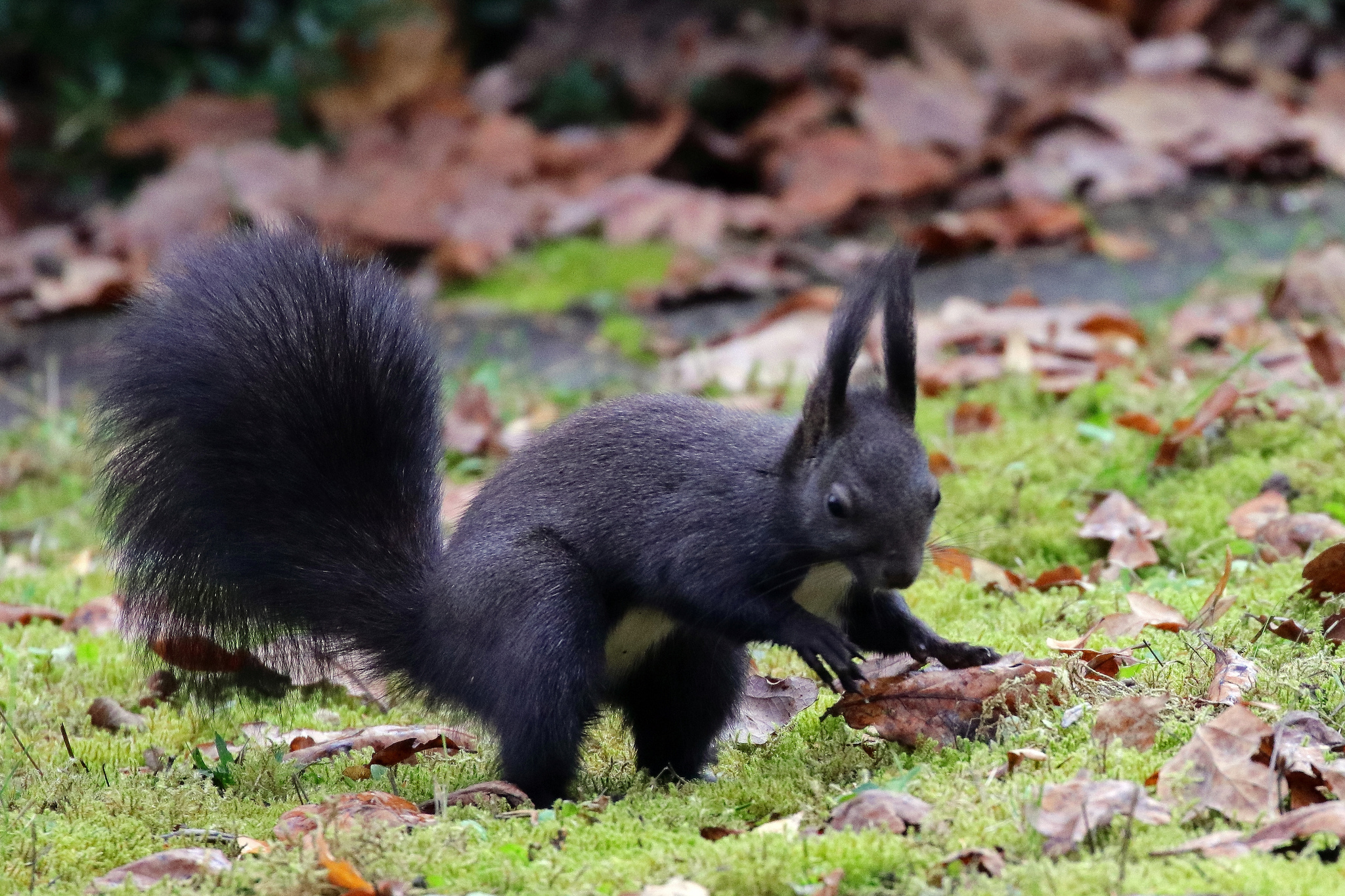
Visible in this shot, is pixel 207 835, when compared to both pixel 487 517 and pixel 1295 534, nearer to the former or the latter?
pixel 487 517

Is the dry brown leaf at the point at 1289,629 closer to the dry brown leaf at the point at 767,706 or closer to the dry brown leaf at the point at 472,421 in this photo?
the dry brown leaf at the point at 767,706

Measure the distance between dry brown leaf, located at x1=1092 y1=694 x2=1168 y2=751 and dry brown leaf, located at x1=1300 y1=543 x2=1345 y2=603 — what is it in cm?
70

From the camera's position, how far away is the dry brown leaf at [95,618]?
3975mm

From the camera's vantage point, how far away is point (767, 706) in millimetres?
3254

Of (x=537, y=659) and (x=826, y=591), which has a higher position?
(x=537, y=659)

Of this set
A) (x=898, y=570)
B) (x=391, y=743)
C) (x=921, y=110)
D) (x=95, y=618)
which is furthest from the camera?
(x=921, y=110)

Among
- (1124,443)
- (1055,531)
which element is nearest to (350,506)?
(1055,531)

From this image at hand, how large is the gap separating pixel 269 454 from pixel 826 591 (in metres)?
1.14

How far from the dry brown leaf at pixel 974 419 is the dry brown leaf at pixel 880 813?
249 centimetres

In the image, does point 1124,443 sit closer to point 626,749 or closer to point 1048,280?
point 626,749

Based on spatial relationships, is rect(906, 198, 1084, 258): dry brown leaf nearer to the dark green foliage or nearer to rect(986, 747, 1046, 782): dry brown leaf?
the dark green foliage

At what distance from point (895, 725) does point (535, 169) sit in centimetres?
571

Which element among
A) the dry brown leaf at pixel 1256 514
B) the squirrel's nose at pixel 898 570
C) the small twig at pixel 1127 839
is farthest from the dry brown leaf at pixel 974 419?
the small twig at pixel 1127 839

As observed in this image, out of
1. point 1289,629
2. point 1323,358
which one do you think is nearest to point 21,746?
point 1289,629
